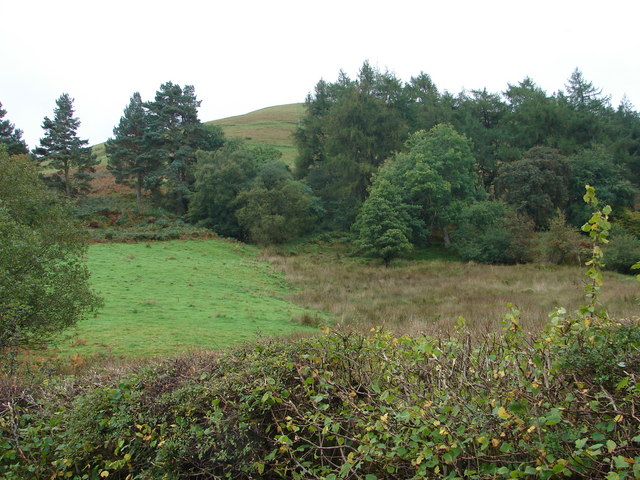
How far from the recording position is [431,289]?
92.3 ft

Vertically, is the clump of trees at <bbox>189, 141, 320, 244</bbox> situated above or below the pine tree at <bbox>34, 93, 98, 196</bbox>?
below

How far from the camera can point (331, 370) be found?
4867mm

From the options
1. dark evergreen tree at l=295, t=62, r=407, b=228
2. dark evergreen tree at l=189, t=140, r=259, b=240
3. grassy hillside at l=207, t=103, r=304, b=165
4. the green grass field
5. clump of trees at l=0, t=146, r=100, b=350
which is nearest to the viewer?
clump of trees at l=0, t=146, r=100, b=350

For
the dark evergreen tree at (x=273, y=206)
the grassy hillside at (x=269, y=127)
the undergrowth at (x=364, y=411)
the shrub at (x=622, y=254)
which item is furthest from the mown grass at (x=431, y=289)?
the grassy hillside at (x=269, y=127)

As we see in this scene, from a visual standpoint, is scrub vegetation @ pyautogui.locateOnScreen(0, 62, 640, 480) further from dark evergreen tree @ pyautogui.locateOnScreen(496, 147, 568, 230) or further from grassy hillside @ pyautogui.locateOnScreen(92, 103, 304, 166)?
grassy hillside @ pyautogui.locateOnScreen(92, 103, 304, 166)

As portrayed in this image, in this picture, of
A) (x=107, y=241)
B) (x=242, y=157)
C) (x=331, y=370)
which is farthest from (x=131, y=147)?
(x=331, y=370)

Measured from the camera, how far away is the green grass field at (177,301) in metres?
13.9

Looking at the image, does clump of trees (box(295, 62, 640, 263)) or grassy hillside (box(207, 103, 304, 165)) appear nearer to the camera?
clump of trees (box(295, 62, 640, 263))

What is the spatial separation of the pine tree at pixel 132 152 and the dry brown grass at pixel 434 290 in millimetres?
19988

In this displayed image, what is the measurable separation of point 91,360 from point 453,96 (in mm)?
61729

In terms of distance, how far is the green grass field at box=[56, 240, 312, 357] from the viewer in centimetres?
1390

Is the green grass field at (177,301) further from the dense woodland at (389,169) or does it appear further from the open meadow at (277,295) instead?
the dense woodland at (389,169)

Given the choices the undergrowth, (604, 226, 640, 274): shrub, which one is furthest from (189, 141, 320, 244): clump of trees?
the undergrowth

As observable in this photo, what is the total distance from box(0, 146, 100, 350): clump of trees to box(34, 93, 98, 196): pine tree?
117ft
